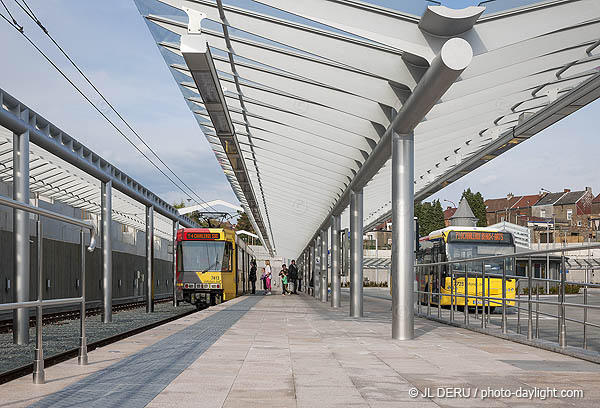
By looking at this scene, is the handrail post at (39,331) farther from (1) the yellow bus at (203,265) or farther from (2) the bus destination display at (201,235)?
(2) the bus destination display at (201,235)

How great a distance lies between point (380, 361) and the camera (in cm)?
732

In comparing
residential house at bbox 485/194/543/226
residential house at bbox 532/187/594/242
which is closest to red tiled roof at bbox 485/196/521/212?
residential house at bbox 485/194/543/226

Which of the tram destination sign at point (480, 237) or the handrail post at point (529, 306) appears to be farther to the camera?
the tram destination sign at point (480, 237)

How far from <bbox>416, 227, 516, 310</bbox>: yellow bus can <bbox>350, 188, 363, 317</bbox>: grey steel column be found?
1636mm

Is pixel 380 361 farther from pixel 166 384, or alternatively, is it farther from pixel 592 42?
pixel 592 42

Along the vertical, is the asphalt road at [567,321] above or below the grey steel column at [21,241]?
below

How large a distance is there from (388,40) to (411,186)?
2814mm

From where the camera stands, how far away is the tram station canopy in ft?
25.2

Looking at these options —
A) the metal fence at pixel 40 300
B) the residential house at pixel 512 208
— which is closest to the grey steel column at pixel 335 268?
the metal fence at pixel 40 300

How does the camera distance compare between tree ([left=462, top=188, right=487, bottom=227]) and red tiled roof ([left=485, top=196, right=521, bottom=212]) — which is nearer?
tree ([left=462, top=188, right=487, bottom=227])

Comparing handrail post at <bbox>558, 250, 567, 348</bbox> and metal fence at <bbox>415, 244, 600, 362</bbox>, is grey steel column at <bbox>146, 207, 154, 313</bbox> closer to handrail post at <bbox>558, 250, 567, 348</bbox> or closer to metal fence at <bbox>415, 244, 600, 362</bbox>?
metal fence at <bbox>415, 244, 600, 362</bbox>

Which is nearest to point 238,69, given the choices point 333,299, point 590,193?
point 333,299

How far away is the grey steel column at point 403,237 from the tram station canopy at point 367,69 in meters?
0.58

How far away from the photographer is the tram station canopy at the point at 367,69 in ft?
25.2
